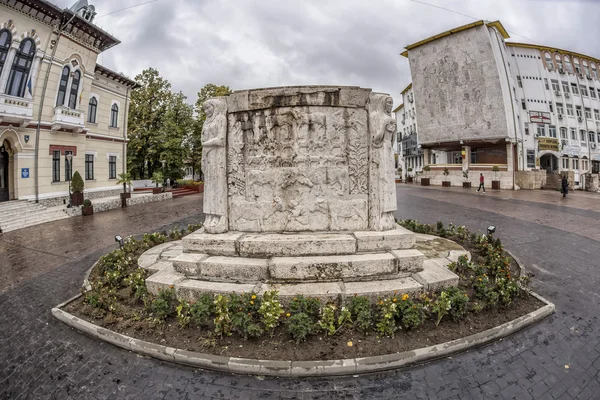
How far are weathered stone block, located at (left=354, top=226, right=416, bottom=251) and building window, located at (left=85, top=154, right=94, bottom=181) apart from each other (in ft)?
78.0

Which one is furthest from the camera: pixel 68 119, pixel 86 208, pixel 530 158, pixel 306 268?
pixel 530 158

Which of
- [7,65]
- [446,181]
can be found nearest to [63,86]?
[7,65]

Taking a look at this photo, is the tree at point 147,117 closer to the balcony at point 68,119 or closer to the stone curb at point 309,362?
A: the balcony at point 68,119

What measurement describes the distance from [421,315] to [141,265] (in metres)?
6.16

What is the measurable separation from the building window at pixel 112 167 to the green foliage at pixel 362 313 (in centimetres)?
2620

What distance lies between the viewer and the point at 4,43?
15914mm

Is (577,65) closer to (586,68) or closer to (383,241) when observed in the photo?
(586,68)

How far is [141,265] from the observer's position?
6.93 m

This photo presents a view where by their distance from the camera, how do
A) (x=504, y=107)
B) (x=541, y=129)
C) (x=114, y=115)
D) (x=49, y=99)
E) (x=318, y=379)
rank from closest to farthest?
(x=318, y=379), (x=49, y=99), (x=114, y=115), (x=504, y=107), (x=541, y=129)

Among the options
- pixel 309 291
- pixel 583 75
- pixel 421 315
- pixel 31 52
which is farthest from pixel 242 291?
pixel 583 75

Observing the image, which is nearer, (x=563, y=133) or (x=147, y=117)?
(x=147, y=117)

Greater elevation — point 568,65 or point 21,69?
point 568,65

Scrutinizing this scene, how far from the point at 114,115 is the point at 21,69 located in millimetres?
8209

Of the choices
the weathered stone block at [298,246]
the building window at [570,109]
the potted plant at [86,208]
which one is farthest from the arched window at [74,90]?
the building window at [570,109]
